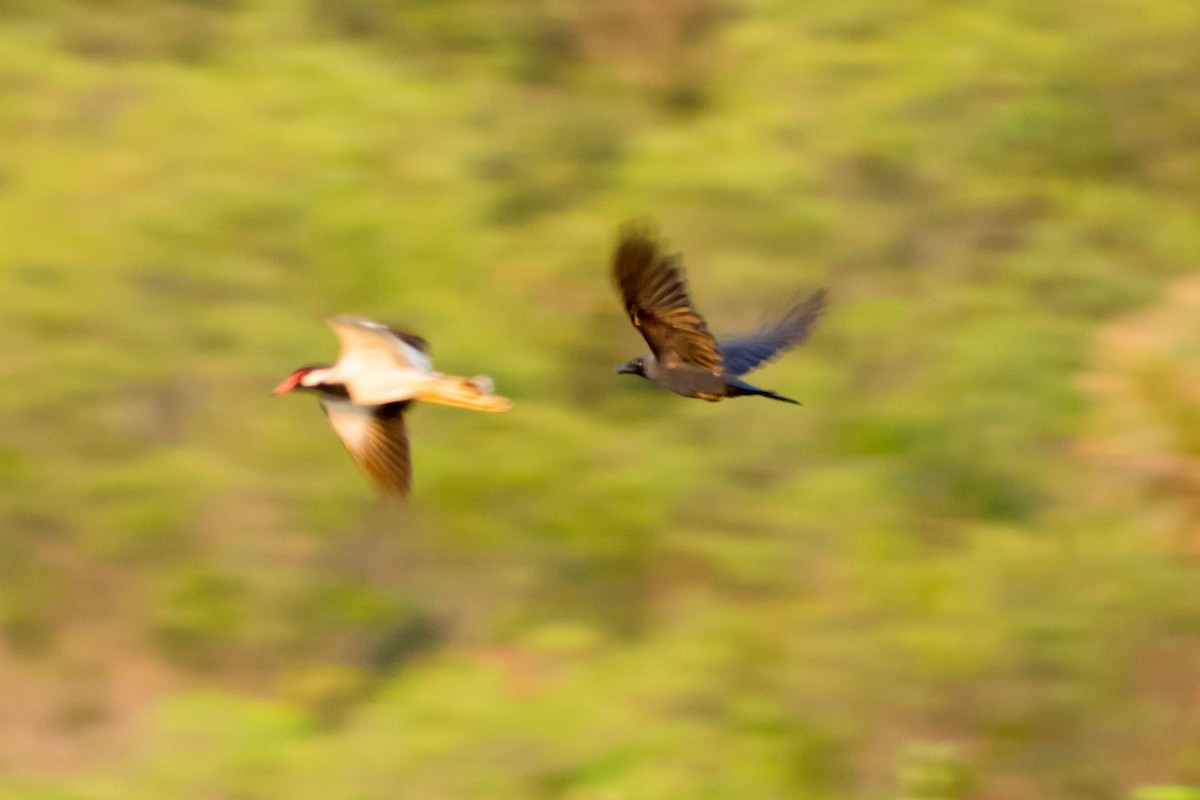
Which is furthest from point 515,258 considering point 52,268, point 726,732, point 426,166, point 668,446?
point 726,732

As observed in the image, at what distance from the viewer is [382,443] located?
736cm

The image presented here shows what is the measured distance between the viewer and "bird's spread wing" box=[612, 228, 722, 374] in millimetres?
6539

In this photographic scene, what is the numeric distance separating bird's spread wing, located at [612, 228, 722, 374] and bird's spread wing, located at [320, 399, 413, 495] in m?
0.90

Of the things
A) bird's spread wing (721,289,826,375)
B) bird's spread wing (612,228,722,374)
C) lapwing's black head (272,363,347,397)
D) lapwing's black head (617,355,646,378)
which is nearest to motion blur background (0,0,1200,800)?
bird's spread wing (721,289,826,375)

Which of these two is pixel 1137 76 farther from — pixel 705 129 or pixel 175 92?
pixel 175 92

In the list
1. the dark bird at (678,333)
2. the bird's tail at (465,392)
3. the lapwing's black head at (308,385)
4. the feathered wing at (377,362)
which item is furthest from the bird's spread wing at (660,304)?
the lapwing's black head at (308,385)

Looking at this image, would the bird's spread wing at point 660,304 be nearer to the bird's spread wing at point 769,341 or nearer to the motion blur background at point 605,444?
the bird's spread wing at point 769,341

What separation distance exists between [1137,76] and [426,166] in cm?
475

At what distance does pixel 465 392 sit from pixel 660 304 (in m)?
0.67

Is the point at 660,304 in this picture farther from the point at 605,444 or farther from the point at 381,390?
the point at 605,444

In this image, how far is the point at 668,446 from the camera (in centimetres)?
1295

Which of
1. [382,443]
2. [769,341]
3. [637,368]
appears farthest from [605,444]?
[382,443]

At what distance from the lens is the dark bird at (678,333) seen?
6582 millimetres

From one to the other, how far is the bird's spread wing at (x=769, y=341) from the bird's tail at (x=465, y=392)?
124cm
